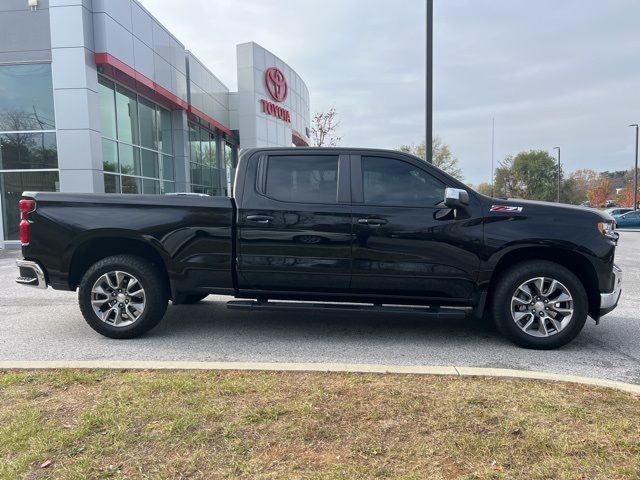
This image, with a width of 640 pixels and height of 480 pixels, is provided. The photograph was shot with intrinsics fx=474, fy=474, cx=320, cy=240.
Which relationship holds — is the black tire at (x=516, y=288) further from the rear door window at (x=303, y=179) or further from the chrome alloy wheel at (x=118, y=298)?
the chrome alloy wheel at (x=118, y=298)

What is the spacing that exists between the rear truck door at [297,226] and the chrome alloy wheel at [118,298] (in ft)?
3.61

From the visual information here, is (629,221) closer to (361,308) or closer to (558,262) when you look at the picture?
(558,262)

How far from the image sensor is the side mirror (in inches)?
177

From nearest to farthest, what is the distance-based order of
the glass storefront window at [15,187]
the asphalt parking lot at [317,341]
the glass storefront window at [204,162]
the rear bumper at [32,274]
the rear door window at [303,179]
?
the asphalt parking lot at [317,341] < the rear door window at [303,179] < the rear bumper at [32,274] < the glass storefront window at [15,187] < the glass storefront window at [204,162]

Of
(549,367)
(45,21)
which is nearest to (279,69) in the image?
(45,21)

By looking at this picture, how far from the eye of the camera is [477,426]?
9.53ft

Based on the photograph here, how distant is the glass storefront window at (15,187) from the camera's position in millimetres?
14328

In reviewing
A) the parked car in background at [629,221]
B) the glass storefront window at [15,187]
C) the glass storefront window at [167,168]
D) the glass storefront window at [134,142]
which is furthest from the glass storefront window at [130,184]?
the parked car in background at [629,221]

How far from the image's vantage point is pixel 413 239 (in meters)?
4.65

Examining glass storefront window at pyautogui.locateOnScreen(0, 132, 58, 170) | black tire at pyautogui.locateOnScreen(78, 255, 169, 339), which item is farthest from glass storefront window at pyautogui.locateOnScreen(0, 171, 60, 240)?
black tire at pyautogui.locateOnScreen(78, 255, 169, 339)

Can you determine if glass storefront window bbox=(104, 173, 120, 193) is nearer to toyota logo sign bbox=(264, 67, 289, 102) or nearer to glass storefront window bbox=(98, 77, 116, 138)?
glass storefront window bbox=(98, 77, 116, 138)

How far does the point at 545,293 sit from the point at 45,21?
49.9 feet

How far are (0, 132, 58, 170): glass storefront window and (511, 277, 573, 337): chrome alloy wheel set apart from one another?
14.0 meters

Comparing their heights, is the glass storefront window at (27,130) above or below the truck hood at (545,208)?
above
